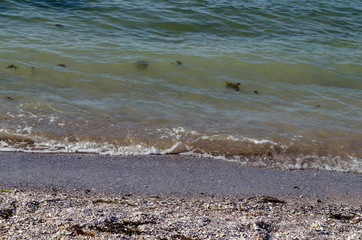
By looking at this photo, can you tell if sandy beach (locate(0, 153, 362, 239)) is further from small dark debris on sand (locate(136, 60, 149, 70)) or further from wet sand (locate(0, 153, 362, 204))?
small dark debris on sand (locate(136, 60, 149, 70))

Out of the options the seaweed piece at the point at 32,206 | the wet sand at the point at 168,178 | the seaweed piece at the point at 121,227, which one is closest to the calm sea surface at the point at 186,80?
the wet sand at the point at 168,178

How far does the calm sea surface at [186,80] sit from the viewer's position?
862 centimetres

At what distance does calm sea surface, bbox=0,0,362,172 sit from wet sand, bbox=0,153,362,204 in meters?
0.38

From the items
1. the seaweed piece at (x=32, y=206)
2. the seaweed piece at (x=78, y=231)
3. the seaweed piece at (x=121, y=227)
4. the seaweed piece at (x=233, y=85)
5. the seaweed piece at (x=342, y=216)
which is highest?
the seaweed piece at (x=78, y=231)

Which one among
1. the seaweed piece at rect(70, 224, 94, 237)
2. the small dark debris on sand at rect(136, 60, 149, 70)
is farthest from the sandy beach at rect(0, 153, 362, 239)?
the small dark debris on sand at rect(136, 60, 149, 70)

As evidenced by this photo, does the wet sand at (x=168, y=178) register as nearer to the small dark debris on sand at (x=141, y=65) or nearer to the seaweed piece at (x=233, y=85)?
the seaweed piece at (x=233, y=85)

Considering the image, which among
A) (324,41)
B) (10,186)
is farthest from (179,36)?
(10,186)

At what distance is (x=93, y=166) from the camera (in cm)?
746

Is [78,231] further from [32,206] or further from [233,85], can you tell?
[233,85]

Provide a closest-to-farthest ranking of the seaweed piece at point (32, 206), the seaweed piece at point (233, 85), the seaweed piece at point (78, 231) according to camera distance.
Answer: the seaweed piece at point (78, 231) < the seaweed piece at point (32, 206) < the seaweed piece at point (233, 85)

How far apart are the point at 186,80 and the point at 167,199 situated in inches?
211

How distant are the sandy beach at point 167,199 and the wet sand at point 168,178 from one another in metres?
0.02

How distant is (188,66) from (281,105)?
2974 mm

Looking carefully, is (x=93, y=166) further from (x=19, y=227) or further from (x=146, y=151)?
(x=19, y=227)
